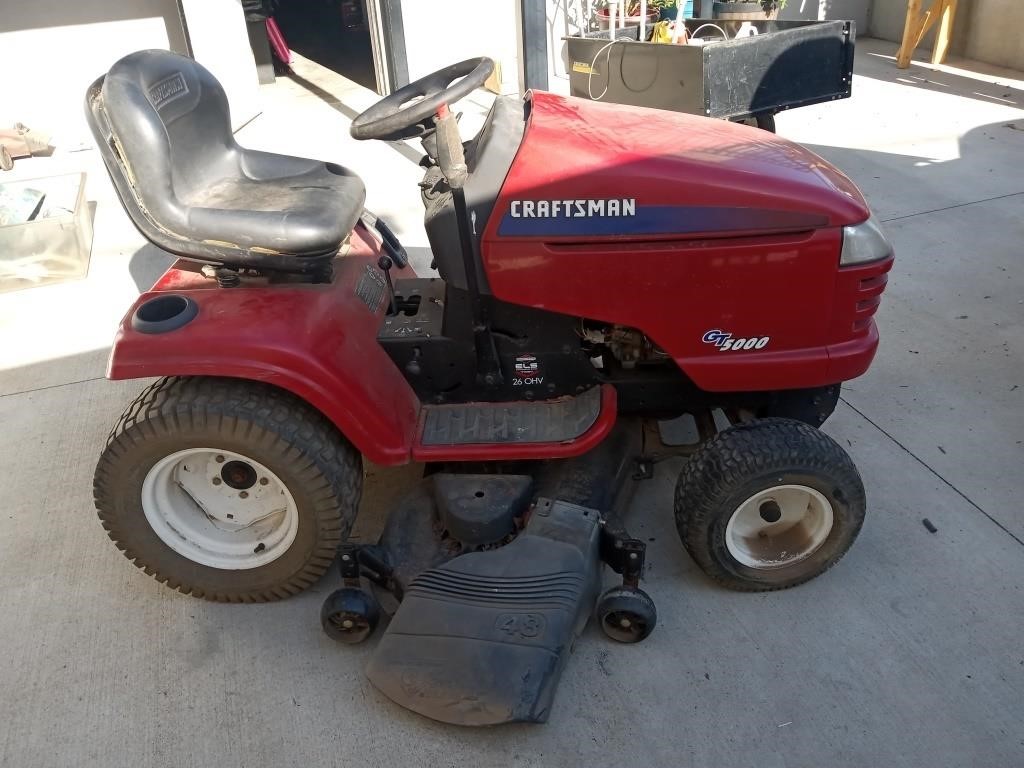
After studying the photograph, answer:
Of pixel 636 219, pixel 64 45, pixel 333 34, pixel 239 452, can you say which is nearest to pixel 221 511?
pixel 239 452

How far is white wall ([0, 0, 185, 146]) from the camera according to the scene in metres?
6.24

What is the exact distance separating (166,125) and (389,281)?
0.81m

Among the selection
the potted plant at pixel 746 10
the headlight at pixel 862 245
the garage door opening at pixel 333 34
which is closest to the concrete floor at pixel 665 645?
the headlight at pixel 862 245

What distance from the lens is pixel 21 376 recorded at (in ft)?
11.4

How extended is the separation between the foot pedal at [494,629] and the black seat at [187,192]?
984 mm

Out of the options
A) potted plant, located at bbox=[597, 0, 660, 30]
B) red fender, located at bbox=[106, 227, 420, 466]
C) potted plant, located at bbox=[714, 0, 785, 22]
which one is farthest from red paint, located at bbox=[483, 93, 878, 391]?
potted plant, located at bbox=[597, 0, 660, 30]

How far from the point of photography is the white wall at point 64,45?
6242 mm

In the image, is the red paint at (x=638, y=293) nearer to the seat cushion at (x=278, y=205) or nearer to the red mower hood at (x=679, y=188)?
the red mower hood at (x=679, y=188)

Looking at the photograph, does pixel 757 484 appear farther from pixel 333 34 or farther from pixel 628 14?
pixel 333 34

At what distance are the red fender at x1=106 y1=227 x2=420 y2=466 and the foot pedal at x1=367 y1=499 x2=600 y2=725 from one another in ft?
1.35

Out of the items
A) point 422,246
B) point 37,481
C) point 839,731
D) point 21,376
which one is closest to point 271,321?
point 37,481

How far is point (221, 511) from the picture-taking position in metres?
2.32

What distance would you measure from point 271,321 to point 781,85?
387 centimetres

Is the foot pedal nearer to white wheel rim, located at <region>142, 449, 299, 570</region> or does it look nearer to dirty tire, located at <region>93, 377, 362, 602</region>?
dirty tire, located at <region>93, 377, 362, 602</region>
